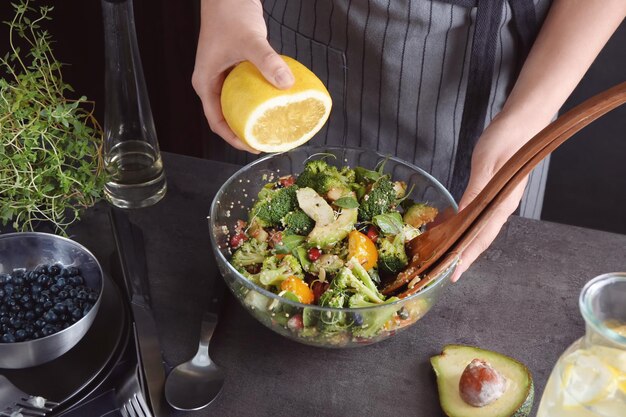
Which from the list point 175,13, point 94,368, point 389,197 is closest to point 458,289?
point 389,197

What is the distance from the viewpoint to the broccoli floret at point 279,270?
3.53 ft

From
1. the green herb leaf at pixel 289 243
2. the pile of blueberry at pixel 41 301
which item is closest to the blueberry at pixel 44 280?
the pile of blueberry at pixel 41 301

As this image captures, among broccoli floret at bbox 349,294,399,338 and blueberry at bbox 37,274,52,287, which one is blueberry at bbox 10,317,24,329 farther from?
broccoli floret at bbox 349,294,399,338

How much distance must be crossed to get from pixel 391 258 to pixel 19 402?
57 cm

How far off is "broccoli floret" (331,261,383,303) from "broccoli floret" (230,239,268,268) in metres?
0.14

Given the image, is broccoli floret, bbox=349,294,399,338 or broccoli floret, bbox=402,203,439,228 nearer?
broccoli floret, bbox=349,294,399,338

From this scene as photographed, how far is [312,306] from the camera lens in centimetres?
99

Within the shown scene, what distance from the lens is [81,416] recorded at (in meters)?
1.04

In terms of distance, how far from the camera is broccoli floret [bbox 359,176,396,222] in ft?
3.85

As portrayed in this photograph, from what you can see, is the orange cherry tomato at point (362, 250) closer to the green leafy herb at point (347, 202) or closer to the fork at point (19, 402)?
the green leafy herb at point (347, 202)

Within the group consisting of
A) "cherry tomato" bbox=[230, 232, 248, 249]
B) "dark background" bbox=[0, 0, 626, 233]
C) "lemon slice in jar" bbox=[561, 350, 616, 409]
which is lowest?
"dark background" bbox=[0, 0, 626, 233]

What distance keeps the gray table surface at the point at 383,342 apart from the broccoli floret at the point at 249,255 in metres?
0.11

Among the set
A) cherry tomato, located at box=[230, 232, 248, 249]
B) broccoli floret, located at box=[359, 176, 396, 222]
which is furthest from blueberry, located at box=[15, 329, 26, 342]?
broccoli floret, located at box=[359, 176, 396, 222]

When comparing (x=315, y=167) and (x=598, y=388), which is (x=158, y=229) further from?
(x=598, y=388)
